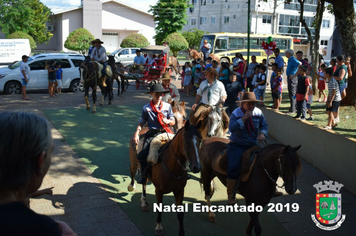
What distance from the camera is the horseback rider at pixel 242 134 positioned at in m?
5.86

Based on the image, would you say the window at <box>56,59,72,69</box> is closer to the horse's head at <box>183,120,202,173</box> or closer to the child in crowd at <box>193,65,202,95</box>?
the child in crowd at <box>193,65,202,95</box>

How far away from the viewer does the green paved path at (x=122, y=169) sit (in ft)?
21.2

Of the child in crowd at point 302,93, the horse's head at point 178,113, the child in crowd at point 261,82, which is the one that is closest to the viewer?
the horse's head at point 178,113

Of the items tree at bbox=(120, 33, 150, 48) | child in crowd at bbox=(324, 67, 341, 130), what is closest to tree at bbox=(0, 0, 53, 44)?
tree at bbox=(120, 33, 150, 48)

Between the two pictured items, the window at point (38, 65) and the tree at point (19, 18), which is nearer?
the window at point (38, 65)

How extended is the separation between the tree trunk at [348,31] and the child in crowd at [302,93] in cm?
232

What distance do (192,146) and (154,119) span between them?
1532 millimetres

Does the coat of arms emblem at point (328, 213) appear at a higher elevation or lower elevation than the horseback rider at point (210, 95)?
lower

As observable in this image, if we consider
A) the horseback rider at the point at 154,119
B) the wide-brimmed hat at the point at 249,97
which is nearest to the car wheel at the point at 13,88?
the horseback rider at the point at 154,119

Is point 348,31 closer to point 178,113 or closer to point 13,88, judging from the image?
point 178,113

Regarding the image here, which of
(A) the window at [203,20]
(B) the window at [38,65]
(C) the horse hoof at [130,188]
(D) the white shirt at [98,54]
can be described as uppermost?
(A) the window at [203,20]

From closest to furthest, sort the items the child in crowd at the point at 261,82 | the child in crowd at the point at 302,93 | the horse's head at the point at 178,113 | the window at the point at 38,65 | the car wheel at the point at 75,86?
1. the horse's head at the point at 178,113
2. the child in crowd at the point at 302,93
3. the child in crowd at the point at 261,82
4. the window at the point at 38,65
5. the car wheel at the point at 75,86

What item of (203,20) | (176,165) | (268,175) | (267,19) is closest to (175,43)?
(267,19)

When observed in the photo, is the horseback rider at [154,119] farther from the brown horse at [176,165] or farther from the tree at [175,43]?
the tree at [175,43]
